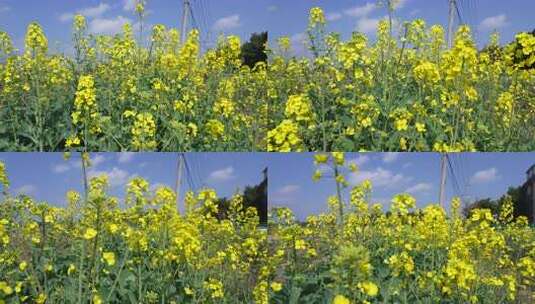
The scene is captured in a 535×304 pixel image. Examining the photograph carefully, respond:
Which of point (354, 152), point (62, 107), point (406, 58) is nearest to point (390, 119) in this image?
point (354, 152)

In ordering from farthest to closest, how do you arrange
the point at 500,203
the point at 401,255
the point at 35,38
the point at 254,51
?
the point at 254,51
the point at 500,203
the point at 35,38
the point at 401,255

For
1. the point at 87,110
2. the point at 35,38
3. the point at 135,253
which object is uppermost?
the point at 35,38

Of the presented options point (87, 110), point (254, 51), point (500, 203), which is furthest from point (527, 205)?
point (87, 110)

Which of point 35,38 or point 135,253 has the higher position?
point 35,38

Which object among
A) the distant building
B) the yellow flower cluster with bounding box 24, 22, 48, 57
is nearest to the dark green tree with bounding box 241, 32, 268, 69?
the yellow flower cluster with bounding box 24, 22, 48, 57

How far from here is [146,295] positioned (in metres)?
3.68

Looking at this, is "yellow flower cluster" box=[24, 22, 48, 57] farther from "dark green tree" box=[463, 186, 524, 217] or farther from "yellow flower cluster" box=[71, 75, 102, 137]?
"dark green tree" box=[463, 186, 524, 217]

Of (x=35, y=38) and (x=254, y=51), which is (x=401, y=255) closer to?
(x=35, y=38)

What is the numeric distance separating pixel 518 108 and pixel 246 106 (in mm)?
2458

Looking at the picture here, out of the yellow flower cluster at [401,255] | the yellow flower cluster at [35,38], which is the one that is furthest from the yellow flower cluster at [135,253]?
the yellow flower cluster at [35,38]

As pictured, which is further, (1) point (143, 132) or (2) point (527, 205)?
(2) point (527, 205)

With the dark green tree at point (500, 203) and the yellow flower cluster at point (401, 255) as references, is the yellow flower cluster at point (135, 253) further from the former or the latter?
the dark green tree at point (500, 203)

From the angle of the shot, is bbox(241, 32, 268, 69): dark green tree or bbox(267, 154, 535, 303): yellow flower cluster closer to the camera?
bbox(267, 154, 535, 303): yellow flower cluster

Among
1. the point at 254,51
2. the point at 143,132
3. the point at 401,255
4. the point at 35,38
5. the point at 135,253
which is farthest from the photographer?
the point at 254,51
